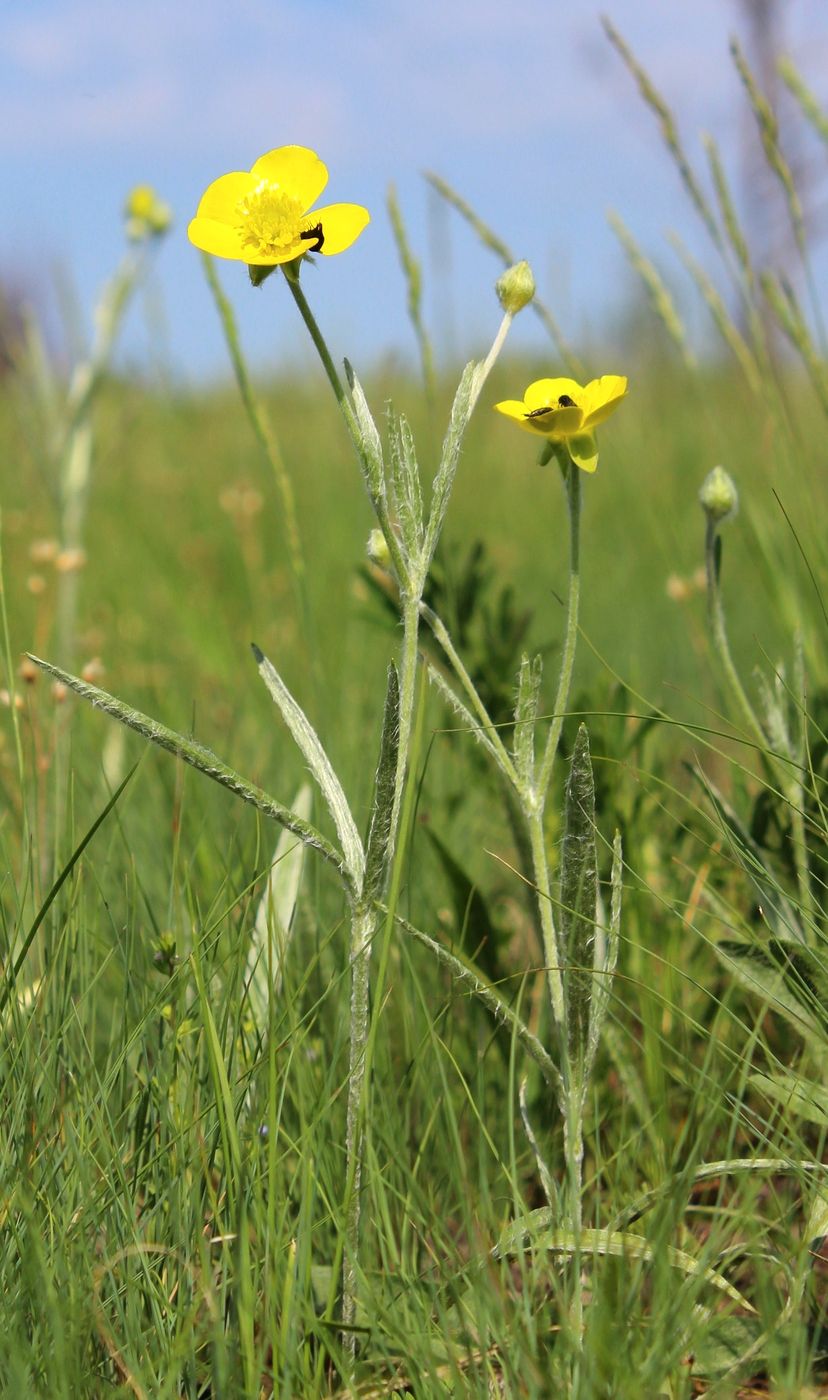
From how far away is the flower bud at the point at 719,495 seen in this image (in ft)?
3.17

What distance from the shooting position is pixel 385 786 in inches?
28.9

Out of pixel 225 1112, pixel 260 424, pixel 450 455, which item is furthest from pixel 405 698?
pixel 260 424

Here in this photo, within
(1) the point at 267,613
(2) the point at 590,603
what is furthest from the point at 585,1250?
(1) the point at 267,613

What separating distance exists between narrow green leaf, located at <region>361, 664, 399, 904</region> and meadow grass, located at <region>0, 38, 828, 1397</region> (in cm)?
2

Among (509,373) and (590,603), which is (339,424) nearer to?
(509,373)

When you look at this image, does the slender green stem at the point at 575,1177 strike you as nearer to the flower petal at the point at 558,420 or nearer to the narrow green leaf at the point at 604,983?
the narrow green leaf at the point at 604,983

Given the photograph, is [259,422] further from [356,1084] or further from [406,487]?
[356,1084]

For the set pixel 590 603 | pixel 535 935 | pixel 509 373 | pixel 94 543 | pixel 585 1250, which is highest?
pixel 509 373

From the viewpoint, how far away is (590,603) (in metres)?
2.55

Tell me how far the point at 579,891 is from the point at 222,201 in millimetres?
502

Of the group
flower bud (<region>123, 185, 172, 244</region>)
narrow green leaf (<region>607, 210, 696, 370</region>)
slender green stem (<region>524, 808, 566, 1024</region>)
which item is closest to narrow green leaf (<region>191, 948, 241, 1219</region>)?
slender green stem (<region>524, 808, 566, 1024</region>)

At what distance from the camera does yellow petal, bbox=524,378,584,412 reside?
856 millimetres

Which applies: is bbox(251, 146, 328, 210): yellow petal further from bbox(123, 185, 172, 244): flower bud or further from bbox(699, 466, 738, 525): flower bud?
bbox(123, 185, 172, 244): flower bud

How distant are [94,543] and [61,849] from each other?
2579mm
